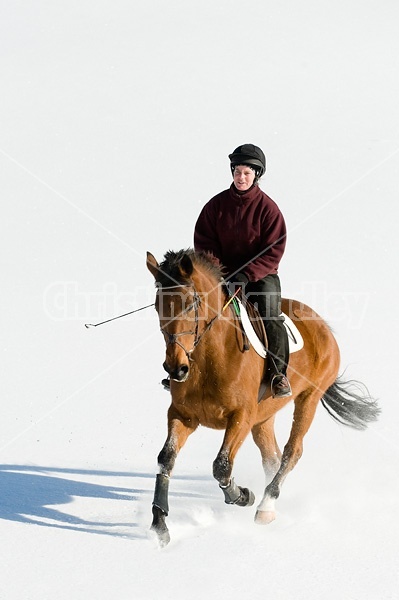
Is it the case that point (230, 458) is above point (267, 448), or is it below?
above

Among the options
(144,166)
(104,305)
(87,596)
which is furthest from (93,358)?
(144,166)

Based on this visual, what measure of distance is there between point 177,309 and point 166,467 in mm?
1463

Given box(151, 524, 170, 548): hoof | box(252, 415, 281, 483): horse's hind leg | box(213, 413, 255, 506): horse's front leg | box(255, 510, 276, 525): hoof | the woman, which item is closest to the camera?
box(151, 524, 170, 548): hoof

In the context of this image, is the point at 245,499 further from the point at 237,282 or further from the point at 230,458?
the point at 237,282

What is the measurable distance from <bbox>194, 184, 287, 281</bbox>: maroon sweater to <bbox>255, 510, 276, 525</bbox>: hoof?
2.07m

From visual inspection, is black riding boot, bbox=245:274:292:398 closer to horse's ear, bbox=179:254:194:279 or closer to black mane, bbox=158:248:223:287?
black mane, bbox=158:248:223:287

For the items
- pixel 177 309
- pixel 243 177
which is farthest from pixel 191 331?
pixel 243 177

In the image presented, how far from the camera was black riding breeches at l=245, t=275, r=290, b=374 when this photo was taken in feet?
25.0

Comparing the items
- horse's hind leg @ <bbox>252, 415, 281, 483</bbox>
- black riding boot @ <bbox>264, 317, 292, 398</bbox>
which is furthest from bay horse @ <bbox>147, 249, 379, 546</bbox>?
horse's hind leg @ <bbox>252, 415, 281, 483</bbox>

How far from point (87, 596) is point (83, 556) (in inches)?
27.0

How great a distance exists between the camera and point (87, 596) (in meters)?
5.68

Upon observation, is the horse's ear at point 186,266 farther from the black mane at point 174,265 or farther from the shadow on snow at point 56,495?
the shadow on snow at point 56,495

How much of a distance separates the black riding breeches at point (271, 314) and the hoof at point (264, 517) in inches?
49.6

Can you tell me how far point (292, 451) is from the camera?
8.32 meters
